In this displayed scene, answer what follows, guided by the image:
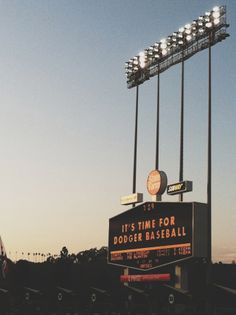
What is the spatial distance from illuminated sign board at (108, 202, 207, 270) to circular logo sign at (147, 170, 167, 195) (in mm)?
772

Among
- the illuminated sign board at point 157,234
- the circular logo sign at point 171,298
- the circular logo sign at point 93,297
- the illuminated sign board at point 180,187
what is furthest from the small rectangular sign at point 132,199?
the circular logo sign at point 93,297

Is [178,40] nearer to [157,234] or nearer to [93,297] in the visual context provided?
[157,234]

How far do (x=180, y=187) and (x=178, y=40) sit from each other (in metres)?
11.2

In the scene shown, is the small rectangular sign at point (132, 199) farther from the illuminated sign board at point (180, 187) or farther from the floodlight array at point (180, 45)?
the floodlight array at point (180, 45)

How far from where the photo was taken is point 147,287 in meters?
35.9

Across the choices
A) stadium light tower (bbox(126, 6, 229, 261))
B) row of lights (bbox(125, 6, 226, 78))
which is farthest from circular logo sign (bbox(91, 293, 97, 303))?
row of lights (bbox(125, 6, 226, 78))


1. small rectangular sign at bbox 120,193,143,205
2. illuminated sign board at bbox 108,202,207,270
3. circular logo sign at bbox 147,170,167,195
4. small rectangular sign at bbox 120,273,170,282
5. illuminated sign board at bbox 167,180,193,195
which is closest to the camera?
illuminated sign board at bbox 108,202,207,270

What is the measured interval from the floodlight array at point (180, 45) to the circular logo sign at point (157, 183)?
8183 mm

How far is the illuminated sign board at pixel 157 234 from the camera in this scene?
2691 cm

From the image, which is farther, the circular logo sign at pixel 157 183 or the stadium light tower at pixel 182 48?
the stadium light tower at pixel 182 48

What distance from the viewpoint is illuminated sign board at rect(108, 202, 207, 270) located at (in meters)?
26.9

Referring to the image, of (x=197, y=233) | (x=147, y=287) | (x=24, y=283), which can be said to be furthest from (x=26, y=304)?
(x=197, y=233)

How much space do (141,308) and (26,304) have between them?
15007mm

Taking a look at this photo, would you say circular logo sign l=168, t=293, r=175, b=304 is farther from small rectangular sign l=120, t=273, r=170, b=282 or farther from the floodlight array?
the floodlight array
